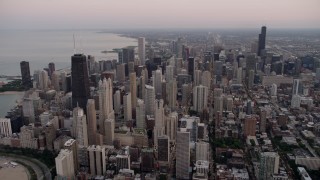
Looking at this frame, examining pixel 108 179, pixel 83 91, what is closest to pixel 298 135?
pixel 108 179

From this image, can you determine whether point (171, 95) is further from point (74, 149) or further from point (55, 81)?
point (55, 81)

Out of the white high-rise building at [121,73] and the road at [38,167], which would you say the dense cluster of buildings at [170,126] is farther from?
the white high-rise building at [121,73]

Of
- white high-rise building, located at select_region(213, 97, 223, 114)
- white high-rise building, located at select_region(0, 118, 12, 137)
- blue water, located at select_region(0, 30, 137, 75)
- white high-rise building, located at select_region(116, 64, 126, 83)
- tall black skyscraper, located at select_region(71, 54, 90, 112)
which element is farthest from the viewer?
blue water, located at select_region(0, 30, 137, 75)

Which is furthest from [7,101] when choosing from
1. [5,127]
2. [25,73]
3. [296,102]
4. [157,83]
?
[296,102]

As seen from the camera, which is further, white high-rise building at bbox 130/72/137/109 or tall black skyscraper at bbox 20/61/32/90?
tall black skyscraper at bbox 20/61/32/90

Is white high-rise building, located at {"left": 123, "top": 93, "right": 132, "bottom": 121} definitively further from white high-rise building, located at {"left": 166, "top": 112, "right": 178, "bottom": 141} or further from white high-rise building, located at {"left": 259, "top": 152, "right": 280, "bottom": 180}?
white high-rise building, located at {"left": 259, "top": 152, "right": 280, "bottom": 180}

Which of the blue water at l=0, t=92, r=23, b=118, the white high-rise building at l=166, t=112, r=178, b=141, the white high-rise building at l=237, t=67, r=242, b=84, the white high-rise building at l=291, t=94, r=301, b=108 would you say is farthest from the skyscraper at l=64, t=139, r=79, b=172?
the white high-rise building at l=237, t=67, r=242, b=84

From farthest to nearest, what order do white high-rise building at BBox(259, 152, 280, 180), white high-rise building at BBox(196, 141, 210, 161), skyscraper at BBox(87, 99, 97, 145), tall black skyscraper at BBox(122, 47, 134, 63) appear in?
tall black skyscraper at BBox(122, 47, 134, 63) → skyscraper at BBox(87, 99, 97, 145) → white high-rise building at BBox(196, 141, 210, 161) → white high-rise building at BBox(259, 152, 280, 180)

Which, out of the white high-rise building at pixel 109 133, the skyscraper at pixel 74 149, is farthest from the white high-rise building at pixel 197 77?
the skyscraper at pixel 74 149
